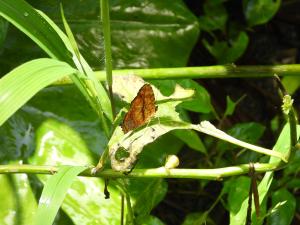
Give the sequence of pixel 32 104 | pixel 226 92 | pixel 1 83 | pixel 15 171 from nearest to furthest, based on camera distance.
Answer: pixel 1 83, pixel 15 171, pixel 32 104, pixel 226 92

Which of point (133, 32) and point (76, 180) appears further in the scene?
point (133, 32)

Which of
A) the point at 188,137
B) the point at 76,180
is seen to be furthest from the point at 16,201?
the point at 188,137

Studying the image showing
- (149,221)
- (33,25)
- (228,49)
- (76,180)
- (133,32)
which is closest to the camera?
(33,25)

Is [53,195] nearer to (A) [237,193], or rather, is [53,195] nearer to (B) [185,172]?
(B) [185,172]

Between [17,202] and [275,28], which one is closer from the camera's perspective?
[17,202]

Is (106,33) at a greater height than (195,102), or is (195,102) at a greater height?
(106,33)

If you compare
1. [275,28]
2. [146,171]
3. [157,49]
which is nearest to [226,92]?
[275,28]

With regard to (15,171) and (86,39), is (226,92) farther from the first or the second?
(15,171)
